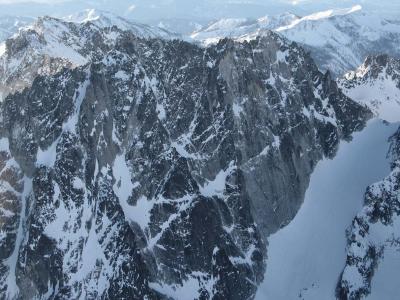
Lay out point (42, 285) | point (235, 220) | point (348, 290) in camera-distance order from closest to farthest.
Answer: point (42, 285)
point (348, 290)
point (235, 220)

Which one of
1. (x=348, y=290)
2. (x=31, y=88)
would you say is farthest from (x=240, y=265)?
(x=31, y=88)

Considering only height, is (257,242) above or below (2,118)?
below

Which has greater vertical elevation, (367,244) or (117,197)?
(117,197)

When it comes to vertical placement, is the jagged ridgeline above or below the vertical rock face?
above

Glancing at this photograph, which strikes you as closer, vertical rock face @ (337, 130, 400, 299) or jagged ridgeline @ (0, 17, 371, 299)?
jagged ridgeline @ (0, 17, 371, 299)

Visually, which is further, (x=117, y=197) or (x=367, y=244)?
(x=367, y=244)

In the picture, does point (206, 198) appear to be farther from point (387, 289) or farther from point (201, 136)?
point (387, 289)

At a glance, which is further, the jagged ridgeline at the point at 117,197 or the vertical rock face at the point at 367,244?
the vertical rock face at the point at 367,244

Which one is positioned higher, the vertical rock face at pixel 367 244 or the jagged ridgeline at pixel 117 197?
the jagged ridgeline at pixel 117 197
